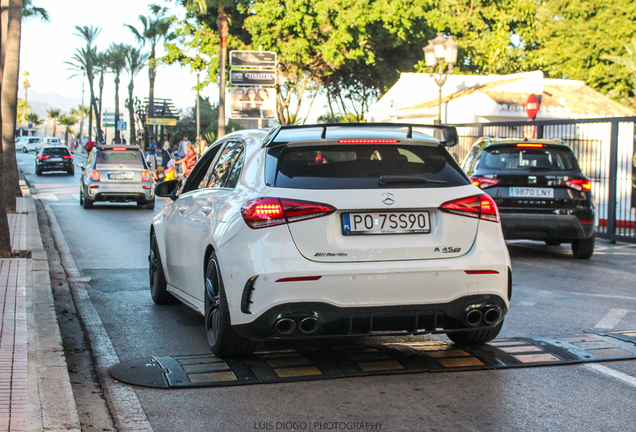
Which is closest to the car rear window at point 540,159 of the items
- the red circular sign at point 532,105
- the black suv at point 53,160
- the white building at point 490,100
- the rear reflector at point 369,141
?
the rear reflector at point 369,141

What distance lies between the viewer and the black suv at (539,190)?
11234mm

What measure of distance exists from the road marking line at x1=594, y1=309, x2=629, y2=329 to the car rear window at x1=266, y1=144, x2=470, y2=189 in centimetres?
240

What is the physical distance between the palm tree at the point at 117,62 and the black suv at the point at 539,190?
65.2 meters

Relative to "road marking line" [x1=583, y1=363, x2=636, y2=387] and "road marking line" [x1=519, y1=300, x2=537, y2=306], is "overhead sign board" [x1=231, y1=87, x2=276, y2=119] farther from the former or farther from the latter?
"road marking line" [x1=583, y1=363, x2=636, y2=387]

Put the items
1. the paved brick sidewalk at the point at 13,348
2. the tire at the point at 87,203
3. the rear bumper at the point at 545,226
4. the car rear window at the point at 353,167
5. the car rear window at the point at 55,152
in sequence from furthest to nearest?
the car rear window at the point at 55,152
the tire at the point at 87,203
the rear bumper at the point at 545,226
the car rear window at the point at 353,167
the paved brick sidewalk at the point at 13,348

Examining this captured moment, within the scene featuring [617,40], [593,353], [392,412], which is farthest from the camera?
[617,40]

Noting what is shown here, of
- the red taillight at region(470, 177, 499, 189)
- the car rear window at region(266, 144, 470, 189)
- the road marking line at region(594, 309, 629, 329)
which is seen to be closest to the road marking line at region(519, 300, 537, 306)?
the road marking line at region(594, 309, 629, 329)

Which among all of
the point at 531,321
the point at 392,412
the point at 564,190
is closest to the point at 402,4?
the point at 564,190

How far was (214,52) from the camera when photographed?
1665 inches

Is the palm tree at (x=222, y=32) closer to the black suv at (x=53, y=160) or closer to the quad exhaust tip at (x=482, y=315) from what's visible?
the black suv at (x=53, y=160)

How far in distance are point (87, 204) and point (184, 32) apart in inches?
925

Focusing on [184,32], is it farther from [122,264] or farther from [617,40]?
[122,264]

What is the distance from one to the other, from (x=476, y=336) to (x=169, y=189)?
10.3 ft

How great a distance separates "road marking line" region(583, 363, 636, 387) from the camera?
511 cm
